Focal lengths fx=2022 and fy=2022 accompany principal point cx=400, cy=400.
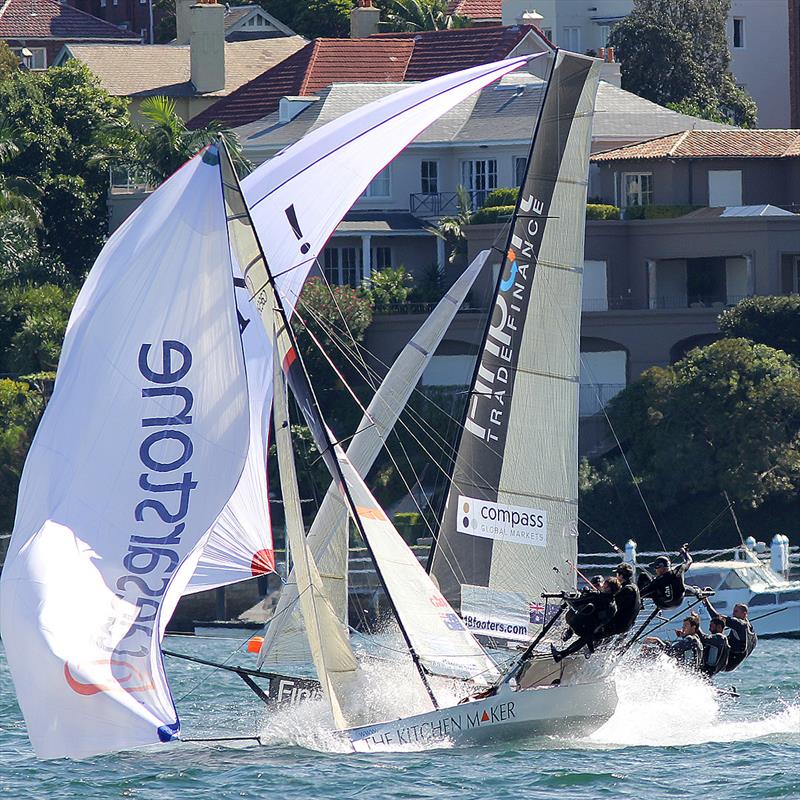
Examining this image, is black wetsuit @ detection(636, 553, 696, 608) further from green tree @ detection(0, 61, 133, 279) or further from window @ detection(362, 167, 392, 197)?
green tree @ detection(0, 61, 133, 279)

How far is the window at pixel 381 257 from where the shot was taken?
51438mm

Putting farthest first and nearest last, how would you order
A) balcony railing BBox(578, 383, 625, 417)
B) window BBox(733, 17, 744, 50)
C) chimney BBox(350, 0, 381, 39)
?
1. window BBox(733, 17, 744, 50)
2. chimney BBox(350, 0, 381, 39)
3. balcony railing BBox(578, 383, 625, 417)

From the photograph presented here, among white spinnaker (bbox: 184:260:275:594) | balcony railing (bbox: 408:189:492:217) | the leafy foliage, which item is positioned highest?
balcony railing (bbox: 408:189:492:217)

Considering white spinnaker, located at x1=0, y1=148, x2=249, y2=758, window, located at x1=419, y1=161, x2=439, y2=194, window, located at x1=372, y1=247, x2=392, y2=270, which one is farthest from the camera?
window, located at x1=419, y1=161, x2=439, y2=194

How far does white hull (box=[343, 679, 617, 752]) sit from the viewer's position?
61.7 feet

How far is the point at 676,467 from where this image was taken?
38.2 metres

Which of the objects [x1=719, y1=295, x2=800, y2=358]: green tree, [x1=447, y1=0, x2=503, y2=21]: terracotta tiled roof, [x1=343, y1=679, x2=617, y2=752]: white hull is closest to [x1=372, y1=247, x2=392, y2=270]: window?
[x1=719, y1=295, x2=800, y2=358]: green tree

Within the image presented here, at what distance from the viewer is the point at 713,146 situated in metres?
48.7

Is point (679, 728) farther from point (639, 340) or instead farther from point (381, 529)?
point (639, 340)

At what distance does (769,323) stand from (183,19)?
31811mm

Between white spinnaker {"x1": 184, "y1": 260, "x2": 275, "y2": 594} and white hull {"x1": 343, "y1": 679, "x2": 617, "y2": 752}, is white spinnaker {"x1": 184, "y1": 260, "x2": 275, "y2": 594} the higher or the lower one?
the higher one

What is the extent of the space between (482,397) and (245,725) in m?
4.54

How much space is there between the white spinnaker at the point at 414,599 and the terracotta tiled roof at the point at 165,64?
4333 cm

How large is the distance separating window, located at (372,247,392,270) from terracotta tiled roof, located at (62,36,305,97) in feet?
39.6
